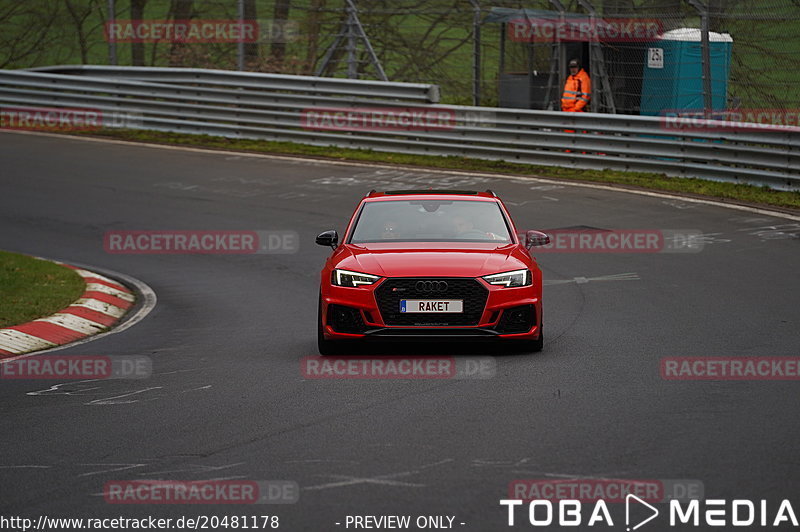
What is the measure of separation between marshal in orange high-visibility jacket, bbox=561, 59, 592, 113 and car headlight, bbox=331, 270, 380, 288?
1437 centimetres

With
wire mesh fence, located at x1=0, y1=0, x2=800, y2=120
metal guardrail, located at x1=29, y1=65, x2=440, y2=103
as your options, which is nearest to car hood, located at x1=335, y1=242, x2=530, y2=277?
wire mesh fence, located at x1=0, y1=0, x2=800, y2=120

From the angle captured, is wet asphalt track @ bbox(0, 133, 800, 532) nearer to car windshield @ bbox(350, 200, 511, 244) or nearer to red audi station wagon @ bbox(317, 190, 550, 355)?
red audi station wagon @ bbox(317, 190, 550, 355)

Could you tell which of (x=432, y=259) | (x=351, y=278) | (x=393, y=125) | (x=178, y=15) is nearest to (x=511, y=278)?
(x=432, y=259)

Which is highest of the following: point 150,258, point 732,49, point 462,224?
point 732,49

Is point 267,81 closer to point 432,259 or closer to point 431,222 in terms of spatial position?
point 431,222

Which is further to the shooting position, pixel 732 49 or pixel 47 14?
pixel 47 14

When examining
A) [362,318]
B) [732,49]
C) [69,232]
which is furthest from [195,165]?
[362,318]

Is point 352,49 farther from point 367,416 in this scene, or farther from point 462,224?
point 367,416

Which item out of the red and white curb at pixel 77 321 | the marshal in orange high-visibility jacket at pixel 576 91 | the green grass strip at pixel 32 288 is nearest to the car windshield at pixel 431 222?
the red and white curb at pixel 77 321

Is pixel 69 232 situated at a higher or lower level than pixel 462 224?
lower

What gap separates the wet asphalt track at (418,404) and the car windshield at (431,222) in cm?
105

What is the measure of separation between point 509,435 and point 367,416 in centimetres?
102

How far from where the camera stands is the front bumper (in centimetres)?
959

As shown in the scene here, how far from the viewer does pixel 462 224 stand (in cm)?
1098
